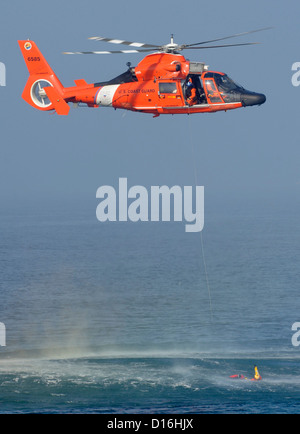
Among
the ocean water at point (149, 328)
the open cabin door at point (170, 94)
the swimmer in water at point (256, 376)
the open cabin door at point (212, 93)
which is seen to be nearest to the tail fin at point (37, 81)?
the open cabin door at point (170, 94)

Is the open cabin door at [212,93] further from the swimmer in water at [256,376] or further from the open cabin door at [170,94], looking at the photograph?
the swimmer in water at [256,376]

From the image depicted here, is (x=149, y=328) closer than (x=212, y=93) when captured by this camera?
No

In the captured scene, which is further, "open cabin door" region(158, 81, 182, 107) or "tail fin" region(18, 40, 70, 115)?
"tail fin" region(18, 40, 70, 115)

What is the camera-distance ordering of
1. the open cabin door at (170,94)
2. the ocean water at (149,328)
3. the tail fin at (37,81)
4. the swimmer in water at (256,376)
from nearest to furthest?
the open cabin door at (170,94) < the tail fin at (37,81) < the ocean water at (149,328) < the swimmer in water at (256,376)

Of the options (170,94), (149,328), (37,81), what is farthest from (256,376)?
(37,81)

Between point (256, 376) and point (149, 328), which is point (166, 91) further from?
point (149, 328)

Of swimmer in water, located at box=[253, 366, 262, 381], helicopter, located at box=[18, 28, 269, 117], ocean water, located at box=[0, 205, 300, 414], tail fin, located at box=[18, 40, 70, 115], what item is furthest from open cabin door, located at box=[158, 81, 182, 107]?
swimmer in water, located at box=[253, 366, 262, 381]

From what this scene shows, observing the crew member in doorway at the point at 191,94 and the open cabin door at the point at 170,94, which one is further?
the crew member in doorway at the point at 191,94

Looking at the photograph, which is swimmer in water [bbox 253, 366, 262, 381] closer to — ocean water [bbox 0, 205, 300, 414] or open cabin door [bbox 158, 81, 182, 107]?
ocean water [bbox 0, 205, 300, 414]
